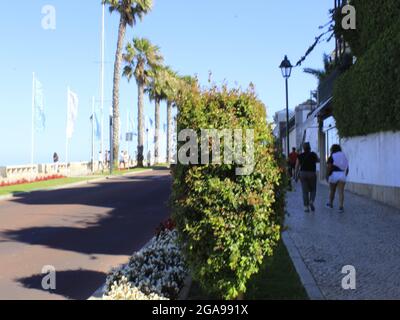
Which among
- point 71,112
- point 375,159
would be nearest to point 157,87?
point 71,112

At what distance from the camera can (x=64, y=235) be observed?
12.0m

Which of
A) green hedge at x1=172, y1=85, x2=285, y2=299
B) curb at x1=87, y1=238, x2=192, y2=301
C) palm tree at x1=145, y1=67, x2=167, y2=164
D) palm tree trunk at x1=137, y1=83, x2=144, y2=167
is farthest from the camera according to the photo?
palm tree at x1=145, y1=67, x2=167, y2=164

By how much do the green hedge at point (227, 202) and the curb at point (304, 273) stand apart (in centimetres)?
115

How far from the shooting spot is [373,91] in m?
16.5

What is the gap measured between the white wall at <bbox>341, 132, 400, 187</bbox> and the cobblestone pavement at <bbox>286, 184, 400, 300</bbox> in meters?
1.19

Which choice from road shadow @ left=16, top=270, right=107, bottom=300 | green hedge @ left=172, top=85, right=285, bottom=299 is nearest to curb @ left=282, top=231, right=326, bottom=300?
green hedge @ left=172, top=85, right=285, bottom=299

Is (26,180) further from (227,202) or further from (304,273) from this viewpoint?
(227,202)

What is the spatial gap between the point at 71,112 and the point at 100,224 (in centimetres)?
2679

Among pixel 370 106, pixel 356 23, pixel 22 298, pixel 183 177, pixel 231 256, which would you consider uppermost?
pixel 356 23

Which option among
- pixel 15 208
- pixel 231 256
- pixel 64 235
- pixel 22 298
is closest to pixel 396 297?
pixel 231 256

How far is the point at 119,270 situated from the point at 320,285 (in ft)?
7.99

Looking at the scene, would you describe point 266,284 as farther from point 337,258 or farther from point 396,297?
point 337,258

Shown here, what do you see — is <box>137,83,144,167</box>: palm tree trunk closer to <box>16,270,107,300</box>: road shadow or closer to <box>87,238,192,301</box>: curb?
<box>16,270,107,300</box>: road shadow

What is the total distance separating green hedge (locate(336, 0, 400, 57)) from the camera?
15745 mm
